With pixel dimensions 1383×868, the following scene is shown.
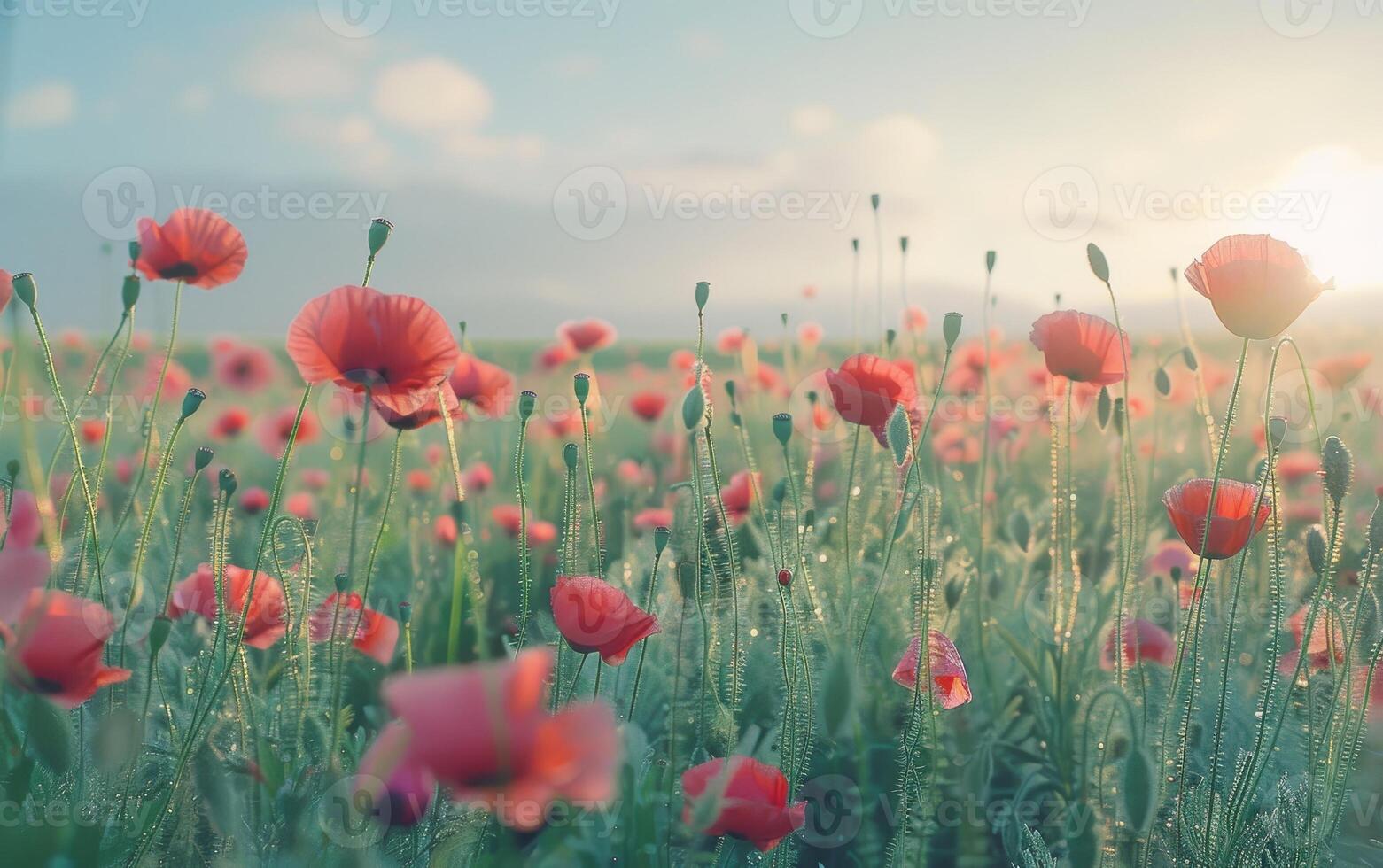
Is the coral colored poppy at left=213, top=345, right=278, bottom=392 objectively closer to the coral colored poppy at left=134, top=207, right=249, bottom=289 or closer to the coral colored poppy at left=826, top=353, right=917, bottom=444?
the coral colored poppy at left=134, top=207, right=249, bottom=289

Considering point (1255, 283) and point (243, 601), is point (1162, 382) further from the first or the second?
point (243, 601)

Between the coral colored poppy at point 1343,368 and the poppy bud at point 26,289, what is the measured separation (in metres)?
3.34


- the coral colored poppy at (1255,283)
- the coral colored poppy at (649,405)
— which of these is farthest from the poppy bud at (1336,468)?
the coral colored poppy at (649,405)

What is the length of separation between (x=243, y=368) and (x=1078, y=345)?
11.2ft

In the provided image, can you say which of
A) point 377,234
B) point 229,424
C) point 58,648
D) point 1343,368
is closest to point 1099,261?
point 377,234

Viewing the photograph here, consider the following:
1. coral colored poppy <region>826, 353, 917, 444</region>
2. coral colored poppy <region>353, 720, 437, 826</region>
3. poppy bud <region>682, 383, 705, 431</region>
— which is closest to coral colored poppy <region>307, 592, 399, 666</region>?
coral colored poppy <region>353, 720, 437, 826</region>

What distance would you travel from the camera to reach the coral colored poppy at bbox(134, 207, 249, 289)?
171 centimetres

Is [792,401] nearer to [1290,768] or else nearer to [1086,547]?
[1086,547]

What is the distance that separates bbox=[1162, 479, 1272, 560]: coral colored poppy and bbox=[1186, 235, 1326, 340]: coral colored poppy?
0.22 m

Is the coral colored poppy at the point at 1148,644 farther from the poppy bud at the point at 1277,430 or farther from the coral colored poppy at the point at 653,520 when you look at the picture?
the coral colored poppy at the point at 653,520

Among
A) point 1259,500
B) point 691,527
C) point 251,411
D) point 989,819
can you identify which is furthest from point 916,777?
point 251,411

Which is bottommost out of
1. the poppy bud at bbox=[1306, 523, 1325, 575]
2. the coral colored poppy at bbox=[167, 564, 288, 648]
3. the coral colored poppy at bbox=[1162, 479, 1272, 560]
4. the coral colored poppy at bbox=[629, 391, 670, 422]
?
the coral colored poppy at bbox=[167, 564, 288, 648]

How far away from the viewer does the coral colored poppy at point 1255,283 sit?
1.32 meters

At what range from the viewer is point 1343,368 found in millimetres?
3029
